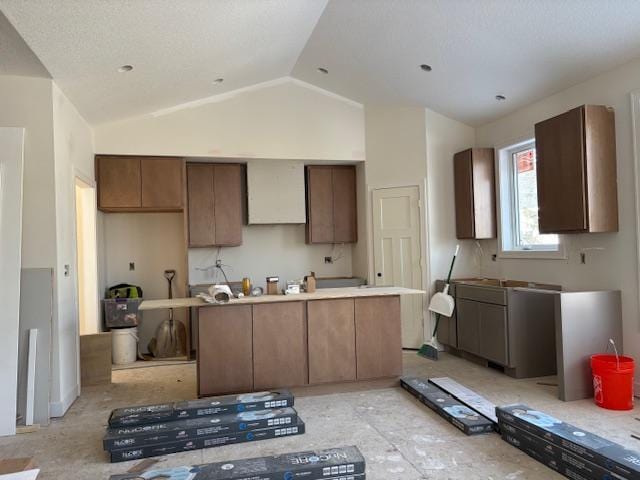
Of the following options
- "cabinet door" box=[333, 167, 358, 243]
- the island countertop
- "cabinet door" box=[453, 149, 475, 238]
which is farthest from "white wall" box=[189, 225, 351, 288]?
the island countertop

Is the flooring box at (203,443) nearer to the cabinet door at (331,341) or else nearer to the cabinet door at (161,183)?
the cabinet door at (331,341)

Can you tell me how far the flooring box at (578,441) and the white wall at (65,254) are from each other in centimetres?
348

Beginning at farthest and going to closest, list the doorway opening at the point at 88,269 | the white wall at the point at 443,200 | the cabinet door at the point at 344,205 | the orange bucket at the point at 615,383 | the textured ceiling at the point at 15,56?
1. the cabinet door at the point at 344,205
2. the white wall at the point at 443,200
3. the doorway opening at the point at 88,269
4. the orange bucket at the point at 615,383
5. the textured ceiling at the point at 15,56

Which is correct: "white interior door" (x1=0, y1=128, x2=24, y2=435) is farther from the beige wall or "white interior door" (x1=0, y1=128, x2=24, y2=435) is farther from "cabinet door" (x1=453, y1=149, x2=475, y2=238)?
"cabinet door" (x1=453, y1=149, x2=475, y2=238)

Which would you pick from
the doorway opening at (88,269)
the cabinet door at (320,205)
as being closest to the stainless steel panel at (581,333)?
the cabinet door at (320,205)

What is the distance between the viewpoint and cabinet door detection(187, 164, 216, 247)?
6000mm

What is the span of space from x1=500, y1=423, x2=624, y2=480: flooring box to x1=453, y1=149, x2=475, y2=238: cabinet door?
2.88 meters

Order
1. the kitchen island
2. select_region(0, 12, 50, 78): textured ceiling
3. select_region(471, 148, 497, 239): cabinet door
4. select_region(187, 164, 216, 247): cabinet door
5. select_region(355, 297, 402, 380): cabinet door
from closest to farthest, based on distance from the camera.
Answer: select_region(0, 12, 50, 78): textured ceiling < the kitchen island < select_region(355, 297, 402, 380): cabinet door < select_region(471, 148, 497, 239): cabinet door < select_region(187, 164, 216, 247): cabinet door

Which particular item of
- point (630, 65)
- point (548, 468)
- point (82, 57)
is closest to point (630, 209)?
point (630, 65)

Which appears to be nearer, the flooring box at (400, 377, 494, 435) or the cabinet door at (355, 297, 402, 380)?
the flooring box at (400, 377, 494, 435)

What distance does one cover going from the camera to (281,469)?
2.54 metres

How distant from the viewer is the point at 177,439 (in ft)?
10.3

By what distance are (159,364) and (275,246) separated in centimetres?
217

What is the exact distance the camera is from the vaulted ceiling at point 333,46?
10.9 ft
